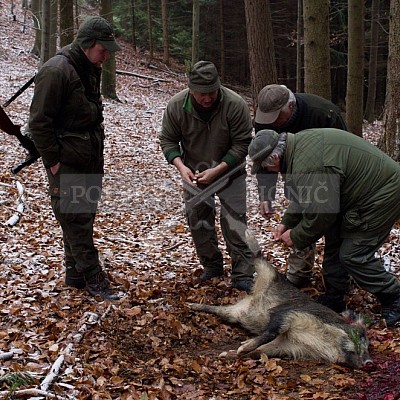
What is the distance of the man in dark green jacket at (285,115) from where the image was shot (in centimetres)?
523

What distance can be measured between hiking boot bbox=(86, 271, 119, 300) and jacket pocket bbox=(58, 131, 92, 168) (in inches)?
51.4

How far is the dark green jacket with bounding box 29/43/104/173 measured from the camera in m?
5.14

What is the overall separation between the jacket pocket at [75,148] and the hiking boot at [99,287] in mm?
1305

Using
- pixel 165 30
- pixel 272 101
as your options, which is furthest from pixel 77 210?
pixel 165 30

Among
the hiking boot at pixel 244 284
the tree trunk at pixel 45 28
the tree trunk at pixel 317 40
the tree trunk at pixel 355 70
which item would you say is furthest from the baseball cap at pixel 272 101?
the tree trunk at pixel 45 28

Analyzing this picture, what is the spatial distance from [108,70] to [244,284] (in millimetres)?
15195

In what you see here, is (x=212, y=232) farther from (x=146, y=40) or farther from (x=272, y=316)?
(x=146, y=40)

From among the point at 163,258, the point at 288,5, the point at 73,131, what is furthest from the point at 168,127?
the point at 288,5

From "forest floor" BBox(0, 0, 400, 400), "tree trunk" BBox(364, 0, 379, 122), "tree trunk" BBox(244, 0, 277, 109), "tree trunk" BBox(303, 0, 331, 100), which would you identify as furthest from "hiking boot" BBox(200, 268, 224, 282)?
"tree trunk" BBox(364, 0, 379, 122)

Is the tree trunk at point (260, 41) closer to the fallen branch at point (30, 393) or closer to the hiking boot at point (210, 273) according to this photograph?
the hiking boot at point (210, 273)

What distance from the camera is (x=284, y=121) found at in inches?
212

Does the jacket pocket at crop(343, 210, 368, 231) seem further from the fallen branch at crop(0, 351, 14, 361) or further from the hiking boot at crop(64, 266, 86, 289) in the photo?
the fallen branch at crop(0, 351, 14, 361)

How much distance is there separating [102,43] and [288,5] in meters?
26.9

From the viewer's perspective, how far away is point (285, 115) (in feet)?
17.4
